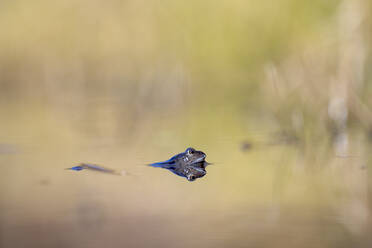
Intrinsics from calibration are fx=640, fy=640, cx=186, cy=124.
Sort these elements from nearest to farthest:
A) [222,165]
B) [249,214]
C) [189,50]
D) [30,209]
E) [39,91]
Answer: [249,214]
[30,209]
[222,165]
[189,50]
[39,91]

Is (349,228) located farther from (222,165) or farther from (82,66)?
(82,66)

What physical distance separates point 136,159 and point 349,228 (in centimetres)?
251

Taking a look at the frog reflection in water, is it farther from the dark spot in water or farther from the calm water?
the dark spot in water

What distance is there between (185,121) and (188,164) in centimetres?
361

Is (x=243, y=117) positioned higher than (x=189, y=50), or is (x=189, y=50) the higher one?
(x=189, y=50)

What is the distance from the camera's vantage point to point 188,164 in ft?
15.8

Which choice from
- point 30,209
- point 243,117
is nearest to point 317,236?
point 30,209

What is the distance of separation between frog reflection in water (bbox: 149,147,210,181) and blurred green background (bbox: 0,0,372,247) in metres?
0.11

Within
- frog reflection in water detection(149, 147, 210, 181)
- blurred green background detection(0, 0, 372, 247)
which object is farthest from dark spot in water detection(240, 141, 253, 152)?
frog reflection in water detection(149, 147, 210, 181)

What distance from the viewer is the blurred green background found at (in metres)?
3.47

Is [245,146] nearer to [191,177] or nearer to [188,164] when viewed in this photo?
[188,164]

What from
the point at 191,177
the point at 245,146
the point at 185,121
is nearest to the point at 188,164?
the point at 191,177

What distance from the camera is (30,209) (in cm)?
387

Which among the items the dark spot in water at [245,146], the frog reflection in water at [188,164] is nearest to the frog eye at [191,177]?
the frog reflection in water at [188,164]
